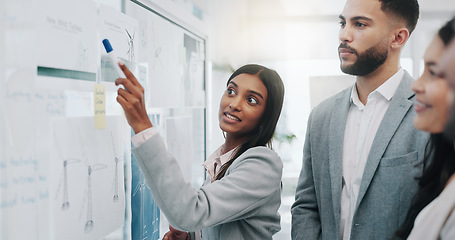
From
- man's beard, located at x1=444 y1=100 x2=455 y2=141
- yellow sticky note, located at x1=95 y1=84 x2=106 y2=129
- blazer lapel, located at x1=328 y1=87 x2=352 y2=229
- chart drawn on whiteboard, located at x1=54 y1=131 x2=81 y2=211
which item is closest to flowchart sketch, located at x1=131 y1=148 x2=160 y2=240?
yellow sticky note, located at x1=95 y1=84 x2=106 y2=129

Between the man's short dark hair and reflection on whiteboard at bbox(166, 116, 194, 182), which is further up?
the man's short dark hair

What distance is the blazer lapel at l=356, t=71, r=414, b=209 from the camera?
1296 millimetres

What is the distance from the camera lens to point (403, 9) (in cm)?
140

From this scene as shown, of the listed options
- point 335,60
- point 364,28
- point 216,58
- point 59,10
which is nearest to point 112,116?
point 59,10

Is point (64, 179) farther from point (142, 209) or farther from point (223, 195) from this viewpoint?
point (142, 209)

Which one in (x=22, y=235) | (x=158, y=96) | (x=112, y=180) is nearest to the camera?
(x=22, y=235)

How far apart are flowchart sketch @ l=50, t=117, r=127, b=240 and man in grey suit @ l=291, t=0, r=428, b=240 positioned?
66 centimetres

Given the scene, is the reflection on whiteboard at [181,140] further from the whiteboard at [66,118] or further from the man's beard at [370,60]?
the man's beard at [370,60]

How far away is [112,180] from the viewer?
1.25 metres

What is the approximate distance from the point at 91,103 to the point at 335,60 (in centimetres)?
234

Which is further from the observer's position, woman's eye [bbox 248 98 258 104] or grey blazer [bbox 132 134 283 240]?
woman's eye [bbox 248 98 258 104]

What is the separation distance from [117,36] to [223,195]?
58 centimetres

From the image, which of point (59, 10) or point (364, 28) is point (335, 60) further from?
point (59, 10)

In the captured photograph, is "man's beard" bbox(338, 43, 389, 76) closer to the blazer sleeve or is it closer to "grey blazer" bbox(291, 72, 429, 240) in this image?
"grey blazer" bbox(291, 72, 429, 240)
